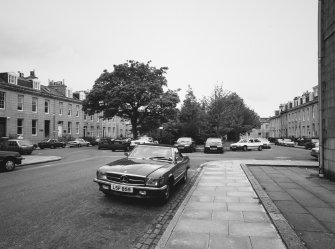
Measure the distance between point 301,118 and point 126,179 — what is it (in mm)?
57902

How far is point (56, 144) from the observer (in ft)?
114

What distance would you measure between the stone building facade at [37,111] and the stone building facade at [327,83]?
32.8m

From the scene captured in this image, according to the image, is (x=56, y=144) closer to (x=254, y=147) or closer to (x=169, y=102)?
(x=169, y=102)

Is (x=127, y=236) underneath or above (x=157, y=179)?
underneath

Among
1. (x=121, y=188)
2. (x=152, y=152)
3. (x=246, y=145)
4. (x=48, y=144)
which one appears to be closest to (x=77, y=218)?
(x=121, y=188)

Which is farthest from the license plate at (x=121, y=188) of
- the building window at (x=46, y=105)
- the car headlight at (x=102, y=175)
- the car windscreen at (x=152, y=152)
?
the building window at (x=46, y=105)

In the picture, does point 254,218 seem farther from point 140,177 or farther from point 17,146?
point 17,146

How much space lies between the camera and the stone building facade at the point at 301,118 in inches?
1868

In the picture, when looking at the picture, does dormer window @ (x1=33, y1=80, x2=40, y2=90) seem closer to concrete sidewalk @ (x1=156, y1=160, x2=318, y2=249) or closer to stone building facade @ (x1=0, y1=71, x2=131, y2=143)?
stone building facade @ (x1=0, y1=71, x2=131, y2=143)

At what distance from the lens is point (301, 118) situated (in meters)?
55.3

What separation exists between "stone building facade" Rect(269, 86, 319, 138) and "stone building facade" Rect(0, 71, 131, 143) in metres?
39.0

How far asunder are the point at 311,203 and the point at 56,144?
112 ft

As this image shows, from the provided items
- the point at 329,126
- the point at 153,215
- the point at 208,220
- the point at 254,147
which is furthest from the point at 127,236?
the point at 254,147

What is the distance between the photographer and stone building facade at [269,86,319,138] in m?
47.4
